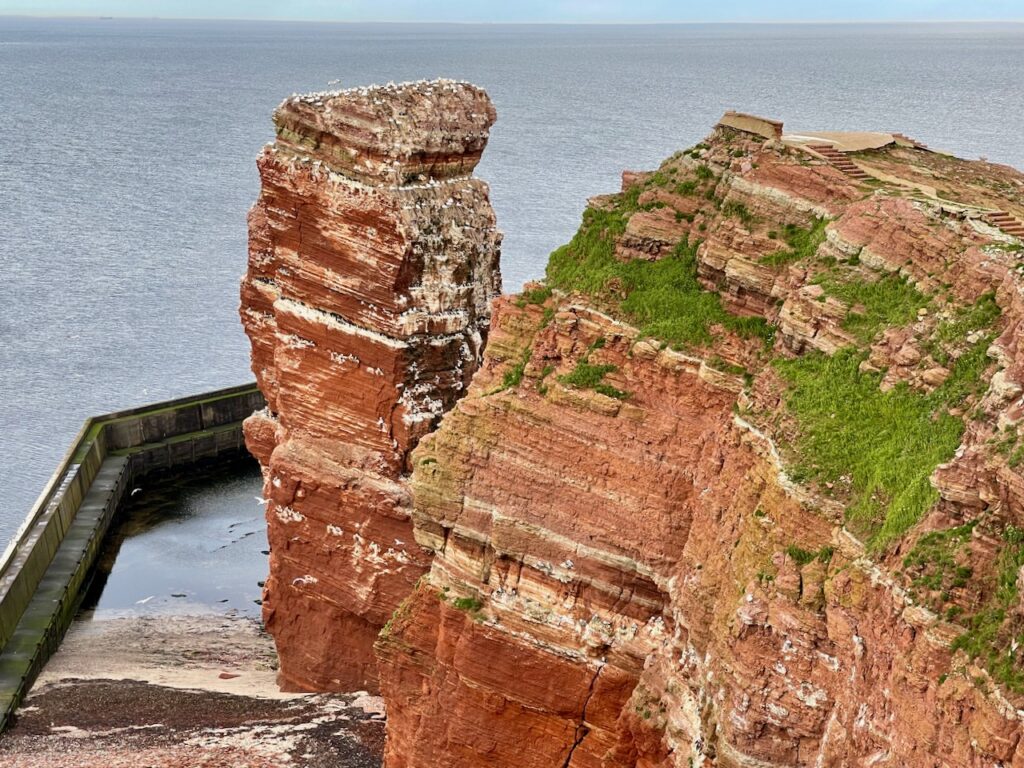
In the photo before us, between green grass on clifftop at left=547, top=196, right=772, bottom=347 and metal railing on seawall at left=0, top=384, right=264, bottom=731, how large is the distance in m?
24.8

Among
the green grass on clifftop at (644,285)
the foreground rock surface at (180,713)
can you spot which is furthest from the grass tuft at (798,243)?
the foreground rock surface at (180,713)

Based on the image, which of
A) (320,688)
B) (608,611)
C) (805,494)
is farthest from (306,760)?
(805,494)

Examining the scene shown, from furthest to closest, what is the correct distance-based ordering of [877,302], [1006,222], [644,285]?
[644,285]
[1006,222]
[877,302]

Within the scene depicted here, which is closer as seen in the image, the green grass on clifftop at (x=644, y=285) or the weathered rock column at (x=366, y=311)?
the green grass on clifftop at (x=644, y=285)

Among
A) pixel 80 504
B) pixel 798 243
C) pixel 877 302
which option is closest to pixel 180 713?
pixel 80 504

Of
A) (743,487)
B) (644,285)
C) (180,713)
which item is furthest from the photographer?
(180,713)

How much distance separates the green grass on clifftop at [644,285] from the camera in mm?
28641

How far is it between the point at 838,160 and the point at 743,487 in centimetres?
893

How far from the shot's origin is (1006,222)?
27016 millimetres

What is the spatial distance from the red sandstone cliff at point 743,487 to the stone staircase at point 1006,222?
15cm

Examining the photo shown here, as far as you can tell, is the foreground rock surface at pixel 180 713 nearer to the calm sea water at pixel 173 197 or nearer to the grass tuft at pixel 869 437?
the calm sea water at pixel 173 197

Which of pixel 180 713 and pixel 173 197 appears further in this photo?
pixel 173 197

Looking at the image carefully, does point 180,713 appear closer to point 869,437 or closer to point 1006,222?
point 869,437

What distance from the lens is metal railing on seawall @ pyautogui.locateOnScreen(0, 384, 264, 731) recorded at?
166 feet
